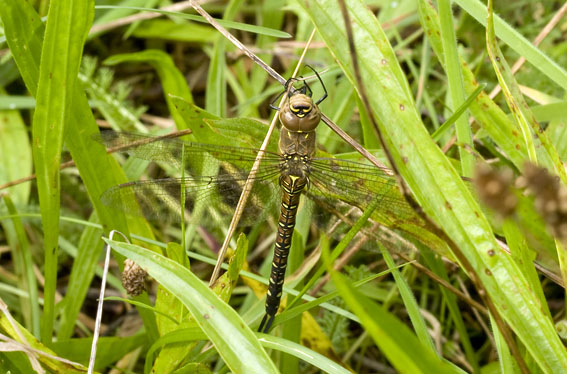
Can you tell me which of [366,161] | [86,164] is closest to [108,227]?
[86,164]

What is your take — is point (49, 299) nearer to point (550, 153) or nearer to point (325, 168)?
point (325, 168)

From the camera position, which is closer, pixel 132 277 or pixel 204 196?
pixel 132 277

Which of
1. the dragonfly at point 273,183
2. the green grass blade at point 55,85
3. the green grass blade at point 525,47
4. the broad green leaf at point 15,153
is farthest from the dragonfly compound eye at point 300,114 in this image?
the broad green leaf at point 15,153

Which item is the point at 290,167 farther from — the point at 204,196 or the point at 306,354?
the point at 306,354

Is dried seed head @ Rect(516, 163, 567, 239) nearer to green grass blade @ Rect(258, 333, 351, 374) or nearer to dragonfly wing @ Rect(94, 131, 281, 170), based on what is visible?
green grass blade @ Rect(258, 333, 351, 374)

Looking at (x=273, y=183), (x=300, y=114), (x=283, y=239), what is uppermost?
(x=300, y=114)

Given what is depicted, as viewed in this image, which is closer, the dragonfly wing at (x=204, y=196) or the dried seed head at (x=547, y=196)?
the dried seed head at (x=547, y=196)

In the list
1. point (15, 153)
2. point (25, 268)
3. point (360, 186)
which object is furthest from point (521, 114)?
point (15, 153)

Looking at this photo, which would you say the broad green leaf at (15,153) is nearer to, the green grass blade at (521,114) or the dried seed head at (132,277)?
the dried seed head at (132,277)
